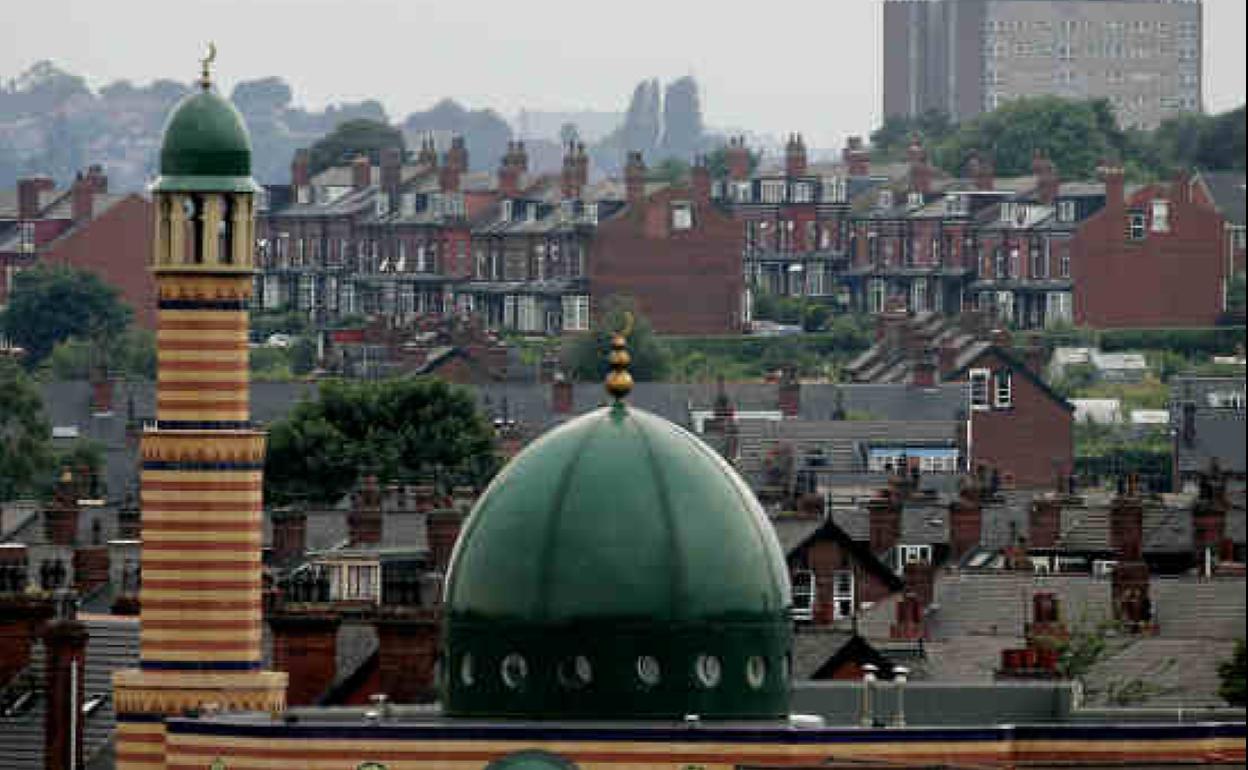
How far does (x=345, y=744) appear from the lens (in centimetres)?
4847

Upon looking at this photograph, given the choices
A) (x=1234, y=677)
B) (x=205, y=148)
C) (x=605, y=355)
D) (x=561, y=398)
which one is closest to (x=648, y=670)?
(x=205, y=148)

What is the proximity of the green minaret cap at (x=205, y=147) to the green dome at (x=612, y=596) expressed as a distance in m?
10.5

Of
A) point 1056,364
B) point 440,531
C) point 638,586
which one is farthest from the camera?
point 1056,364

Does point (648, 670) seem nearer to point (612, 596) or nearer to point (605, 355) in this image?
point (612, 596)

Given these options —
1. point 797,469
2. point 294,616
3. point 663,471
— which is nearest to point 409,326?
point 797,469

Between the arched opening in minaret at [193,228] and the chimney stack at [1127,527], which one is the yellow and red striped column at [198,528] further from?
the chimney stack at [1127,527]

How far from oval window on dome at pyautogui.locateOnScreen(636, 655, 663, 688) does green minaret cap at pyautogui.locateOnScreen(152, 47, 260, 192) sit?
11880 mm

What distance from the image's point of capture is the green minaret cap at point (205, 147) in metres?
58.6

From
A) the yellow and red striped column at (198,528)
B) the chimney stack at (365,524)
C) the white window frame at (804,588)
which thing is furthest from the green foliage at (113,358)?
the yellow and red striped column at (198,528)

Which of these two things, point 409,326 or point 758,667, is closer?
point 758,667

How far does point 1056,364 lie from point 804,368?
29.5ft

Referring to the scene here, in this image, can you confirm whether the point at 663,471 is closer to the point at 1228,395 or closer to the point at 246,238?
the point at 246,238

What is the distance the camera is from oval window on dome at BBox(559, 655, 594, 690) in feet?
157

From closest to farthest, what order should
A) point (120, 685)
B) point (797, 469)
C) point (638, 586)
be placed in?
point (638, 586) → point (120, 685) → point (797, 469)
